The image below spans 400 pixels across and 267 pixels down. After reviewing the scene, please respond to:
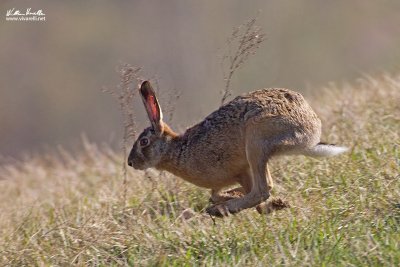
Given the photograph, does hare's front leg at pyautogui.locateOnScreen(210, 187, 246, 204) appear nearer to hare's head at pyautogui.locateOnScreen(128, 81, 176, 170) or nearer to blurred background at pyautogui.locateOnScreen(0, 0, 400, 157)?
hare's head at pyautogui.locateOnScreen(128, 81, 176, 170)

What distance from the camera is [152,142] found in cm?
734

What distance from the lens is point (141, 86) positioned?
718cm

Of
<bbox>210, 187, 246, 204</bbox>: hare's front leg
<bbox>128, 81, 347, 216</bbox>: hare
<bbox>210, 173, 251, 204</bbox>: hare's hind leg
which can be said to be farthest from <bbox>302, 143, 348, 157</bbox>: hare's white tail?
<bbox>210, 187, 246, 204</bbox>: hare's front leg

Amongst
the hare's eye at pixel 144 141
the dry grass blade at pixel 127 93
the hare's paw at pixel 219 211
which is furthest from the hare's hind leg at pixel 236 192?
the dry grass blade at pixel 127 93

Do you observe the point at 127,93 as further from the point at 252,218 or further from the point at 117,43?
the point at 117,43

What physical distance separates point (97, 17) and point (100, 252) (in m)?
61.2

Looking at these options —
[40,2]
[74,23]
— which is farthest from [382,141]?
[74,23]

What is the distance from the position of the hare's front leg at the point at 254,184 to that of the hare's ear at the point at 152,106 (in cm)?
90

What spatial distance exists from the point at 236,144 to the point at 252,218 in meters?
0.54

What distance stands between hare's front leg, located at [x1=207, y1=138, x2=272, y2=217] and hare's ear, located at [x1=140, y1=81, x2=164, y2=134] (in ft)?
2.96

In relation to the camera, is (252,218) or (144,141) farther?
(144,141)
